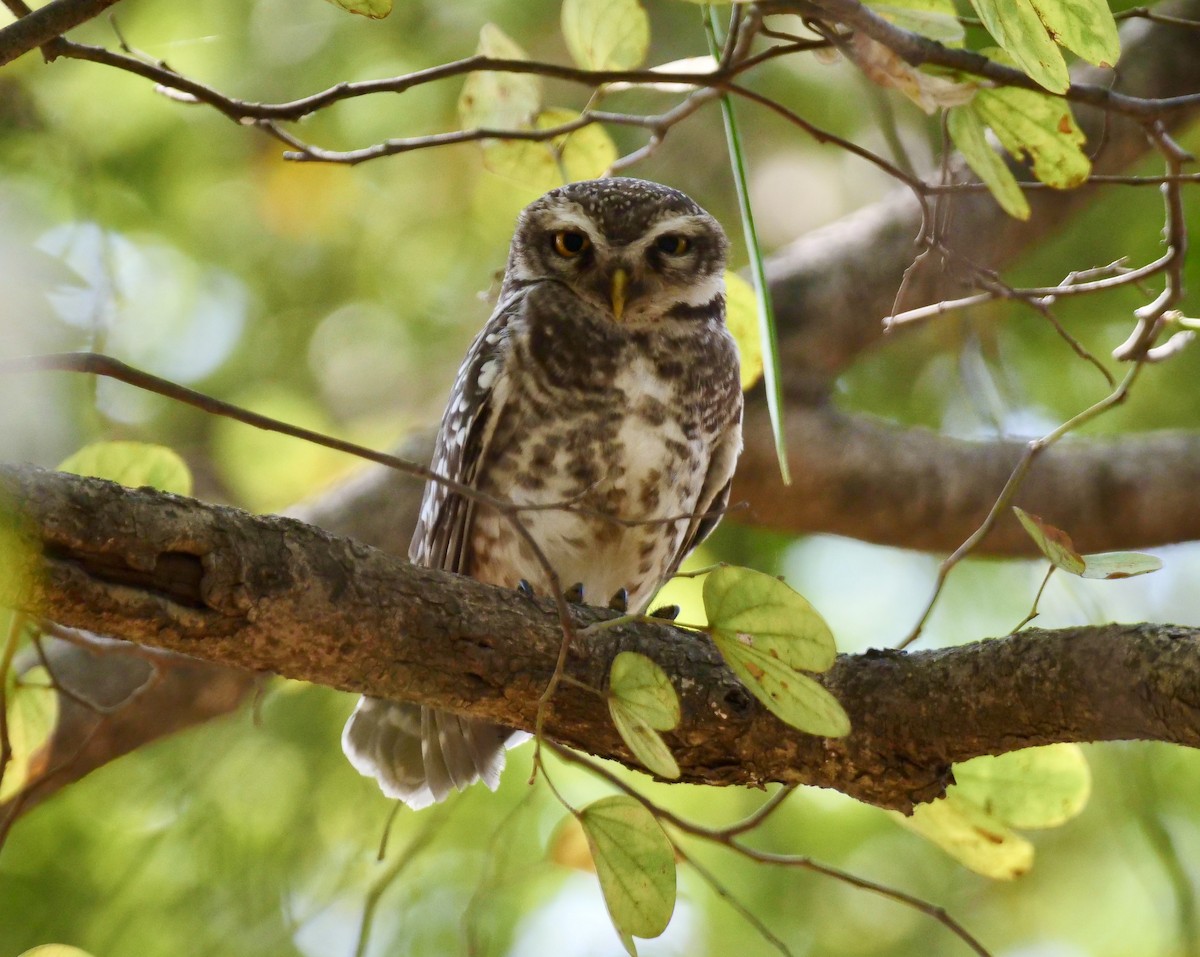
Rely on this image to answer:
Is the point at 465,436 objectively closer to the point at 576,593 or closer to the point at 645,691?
the point at 576,593

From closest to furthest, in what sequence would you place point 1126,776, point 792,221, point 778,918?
1. point 1126,776
2. point 778,918
3. point 792,221

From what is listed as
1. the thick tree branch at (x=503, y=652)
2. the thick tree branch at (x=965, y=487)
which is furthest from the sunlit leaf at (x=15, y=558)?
the thick tree branch at (x=965, y=487)

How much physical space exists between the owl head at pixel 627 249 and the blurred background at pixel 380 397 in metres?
0.13

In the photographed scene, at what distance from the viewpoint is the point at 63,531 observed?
1.28 m

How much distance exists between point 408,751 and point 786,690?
1289 mm

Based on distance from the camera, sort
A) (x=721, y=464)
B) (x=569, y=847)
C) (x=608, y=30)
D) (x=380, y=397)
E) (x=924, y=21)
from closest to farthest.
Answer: (x=924, y=21) → (x=608, y=30) → (x=569, y=847) → (x=721, y=464) → (x=380, y=397)

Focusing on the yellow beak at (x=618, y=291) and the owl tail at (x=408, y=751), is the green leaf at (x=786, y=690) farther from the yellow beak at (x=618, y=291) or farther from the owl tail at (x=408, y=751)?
the yellow beak at (x=618, y=291)

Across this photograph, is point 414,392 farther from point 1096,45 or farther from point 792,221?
point 1096,45

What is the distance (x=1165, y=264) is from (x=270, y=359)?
9.10 ft

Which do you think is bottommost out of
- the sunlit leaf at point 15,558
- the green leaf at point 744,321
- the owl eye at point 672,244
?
the green leaf at point 744,321

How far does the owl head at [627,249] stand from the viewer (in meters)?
2.59

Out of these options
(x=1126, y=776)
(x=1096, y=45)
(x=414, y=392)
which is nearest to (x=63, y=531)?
(x=1096, y=45)

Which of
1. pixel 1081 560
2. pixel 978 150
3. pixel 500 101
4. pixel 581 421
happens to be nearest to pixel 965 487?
pixel 581 421

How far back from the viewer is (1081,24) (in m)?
1.23
